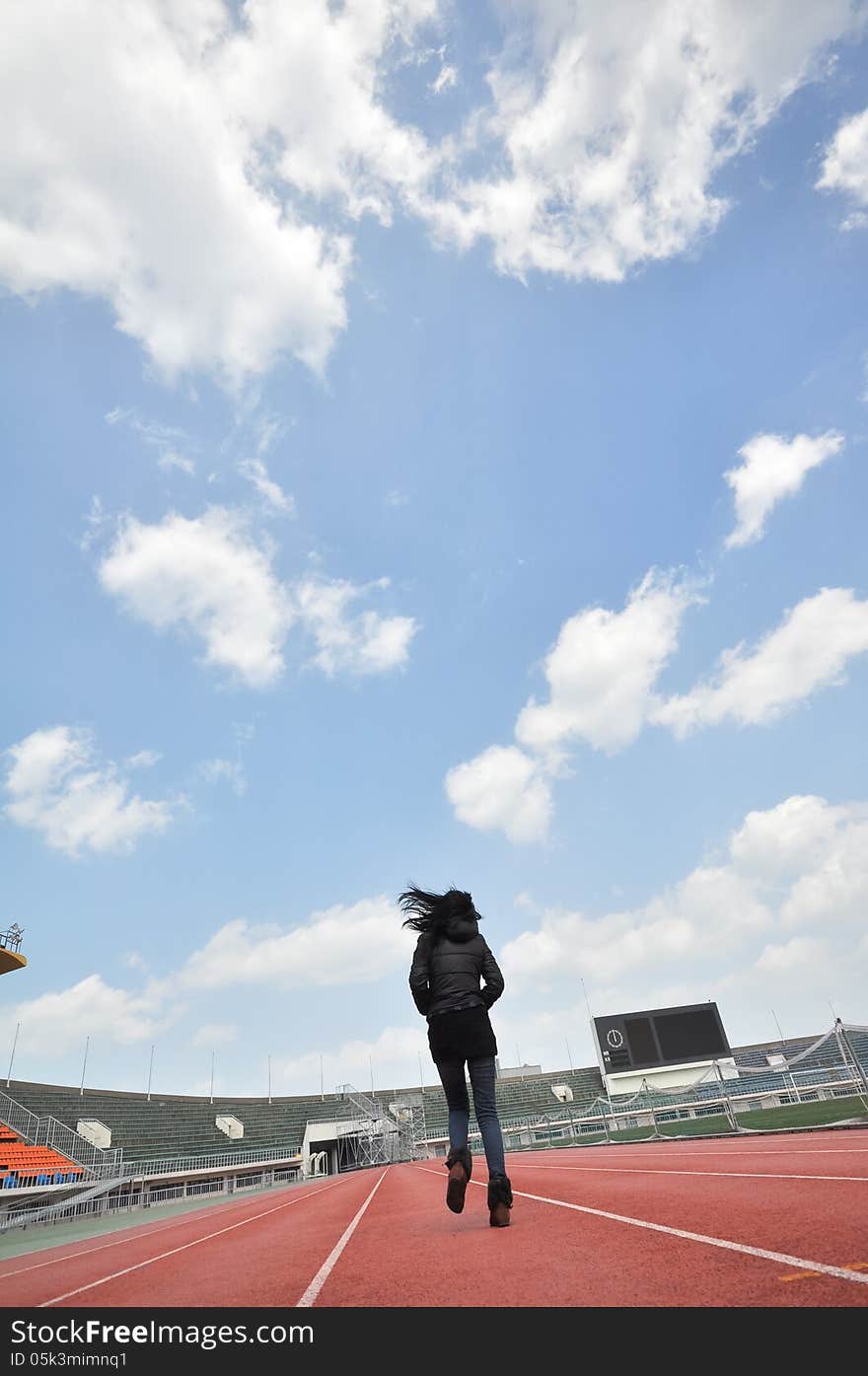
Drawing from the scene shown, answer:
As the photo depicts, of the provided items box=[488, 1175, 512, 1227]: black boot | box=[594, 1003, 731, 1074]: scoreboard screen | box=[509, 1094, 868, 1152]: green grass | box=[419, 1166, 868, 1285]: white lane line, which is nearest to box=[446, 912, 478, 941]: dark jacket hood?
box=[488, 1175, 512, 1227]: black boot

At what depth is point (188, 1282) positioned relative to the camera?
417 centimetres

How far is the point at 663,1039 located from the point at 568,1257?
130ft

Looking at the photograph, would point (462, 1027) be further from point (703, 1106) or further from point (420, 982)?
point (703, 1106)

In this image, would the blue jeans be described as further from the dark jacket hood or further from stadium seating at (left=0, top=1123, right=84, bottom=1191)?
stadium seating at (left=0, top=1123, right=84, bottom=1191)

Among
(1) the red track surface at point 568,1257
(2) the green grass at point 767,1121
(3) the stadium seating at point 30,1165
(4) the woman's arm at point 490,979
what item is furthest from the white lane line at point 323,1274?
(3) the stadium seating at point 30,1165

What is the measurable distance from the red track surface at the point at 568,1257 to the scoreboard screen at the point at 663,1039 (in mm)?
34383

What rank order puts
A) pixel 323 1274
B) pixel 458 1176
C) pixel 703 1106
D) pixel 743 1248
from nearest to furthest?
pixel 743 1248 < pixel 323 1274 < pixel 458 1176 < pixel 703 1106

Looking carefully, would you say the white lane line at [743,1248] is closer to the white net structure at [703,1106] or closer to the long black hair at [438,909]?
the long black hair at [438,909]

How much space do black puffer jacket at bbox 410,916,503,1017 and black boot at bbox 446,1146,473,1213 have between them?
30.5 inches

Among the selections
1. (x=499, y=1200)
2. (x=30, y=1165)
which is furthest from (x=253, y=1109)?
(x=499, y=1200)

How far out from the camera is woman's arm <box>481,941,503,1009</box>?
447cm

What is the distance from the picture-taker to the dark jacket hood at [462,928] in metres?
4.61

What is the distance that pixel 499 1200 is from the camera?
4.18 metres
